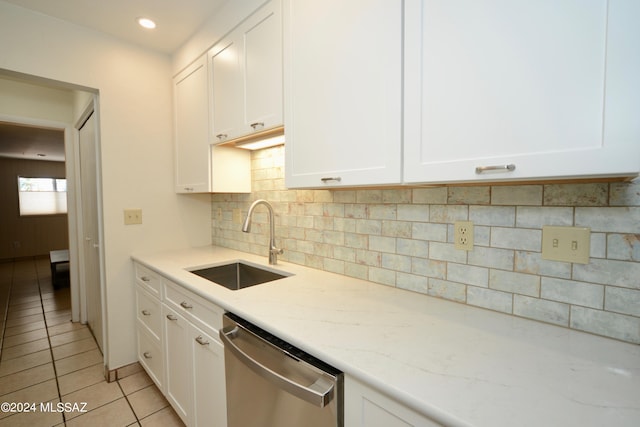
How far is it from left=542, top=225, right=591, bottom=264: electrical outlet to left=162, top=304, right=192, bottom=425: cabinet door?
5.09 ft

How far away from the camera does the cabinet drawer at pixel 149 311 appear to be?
1.80m

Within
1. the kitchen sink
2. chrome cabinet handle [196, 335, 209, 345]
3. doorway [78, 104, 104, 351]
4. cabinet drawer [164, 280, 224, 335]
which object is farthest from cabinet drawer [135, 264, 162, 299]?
chrome cabinet handle [196, 335, 209, 345]

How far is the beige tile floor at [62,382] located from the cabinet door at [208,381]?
480mm

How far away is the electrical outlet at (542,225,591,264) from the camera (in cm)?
87

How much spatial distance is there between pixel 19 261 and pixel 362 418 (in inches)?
330

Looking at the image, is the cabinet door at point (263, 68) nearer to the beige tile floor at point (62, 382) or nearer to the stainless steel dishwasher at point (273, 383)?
the stainless steel dishwasher at point (273, 383)

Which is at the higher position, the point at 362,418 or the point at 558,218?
the point at 558,218

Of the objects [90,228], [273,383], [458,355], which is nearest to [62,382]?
[90,228]

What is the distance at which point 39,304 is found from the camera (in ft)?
11.7

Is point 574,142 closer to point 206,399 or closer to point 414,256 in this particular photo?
point 414,256

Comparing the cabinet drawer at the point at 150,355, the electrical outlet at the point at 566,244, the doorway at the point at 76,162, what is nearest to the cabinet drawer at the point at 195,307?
the cabinet drawer at the point at 150,355

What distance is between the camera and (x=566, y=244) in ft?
2.95

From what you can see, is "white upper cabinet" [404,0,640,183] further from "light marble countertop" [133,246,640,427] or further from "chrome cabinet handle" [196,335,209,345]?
"chrome cabinet handle" [196,335,209,345]

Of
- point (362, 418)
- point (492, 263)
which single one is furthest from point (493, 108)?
point (362, 418)
